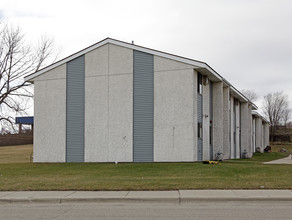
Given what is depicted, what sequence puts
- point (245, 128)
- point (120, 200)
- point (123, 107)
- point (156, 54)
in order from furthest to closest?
point (245, 128), point (123, 107), point (156, 54), point (120, 200)

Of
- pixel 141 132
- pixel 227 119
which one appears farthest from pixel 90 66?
pixel 227 119

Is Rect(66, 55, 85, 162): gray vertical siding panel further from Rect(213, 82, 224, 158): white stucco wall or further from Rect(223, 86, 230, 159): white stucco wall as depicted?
Rect(223, 86, 230, 159): white stucco wall

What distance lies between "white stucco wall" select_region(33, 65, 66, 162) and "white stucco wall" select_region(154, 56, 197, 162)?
22.0ft

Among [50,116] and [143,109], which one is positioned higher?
[143,109]

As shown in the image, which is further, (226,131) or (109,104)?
(226,131)

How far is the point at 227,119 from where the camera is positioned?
30.4 meters

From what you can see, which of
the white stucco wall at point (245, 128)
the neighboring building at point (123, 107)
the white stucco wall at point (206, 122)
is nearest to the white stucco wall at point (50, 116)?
the neighboring building at point (123, 107)

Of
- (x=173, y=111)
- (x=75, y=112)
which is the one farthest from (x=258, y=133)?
(x=75, y=112)

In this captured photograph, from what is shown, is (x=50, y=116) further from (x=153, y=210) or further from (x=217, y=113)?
(x=153, y=210)

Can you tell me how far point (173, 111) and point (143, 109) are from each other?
1.96 metres

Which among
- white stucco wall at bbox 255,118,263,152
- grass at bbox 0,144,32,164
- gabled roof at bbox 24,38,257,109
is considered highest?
gabled roof at bbox 24,38,257,109

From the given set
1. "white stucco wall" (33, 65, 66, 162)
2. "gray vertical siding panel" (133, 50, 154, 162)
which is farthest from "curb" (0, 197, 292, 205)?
"white stucco wall" (33, 65, 66, 162)

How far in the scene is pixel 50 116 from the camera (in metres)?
26.5

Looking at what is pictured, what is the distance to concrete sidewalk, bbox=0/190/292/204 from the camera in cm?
1002
